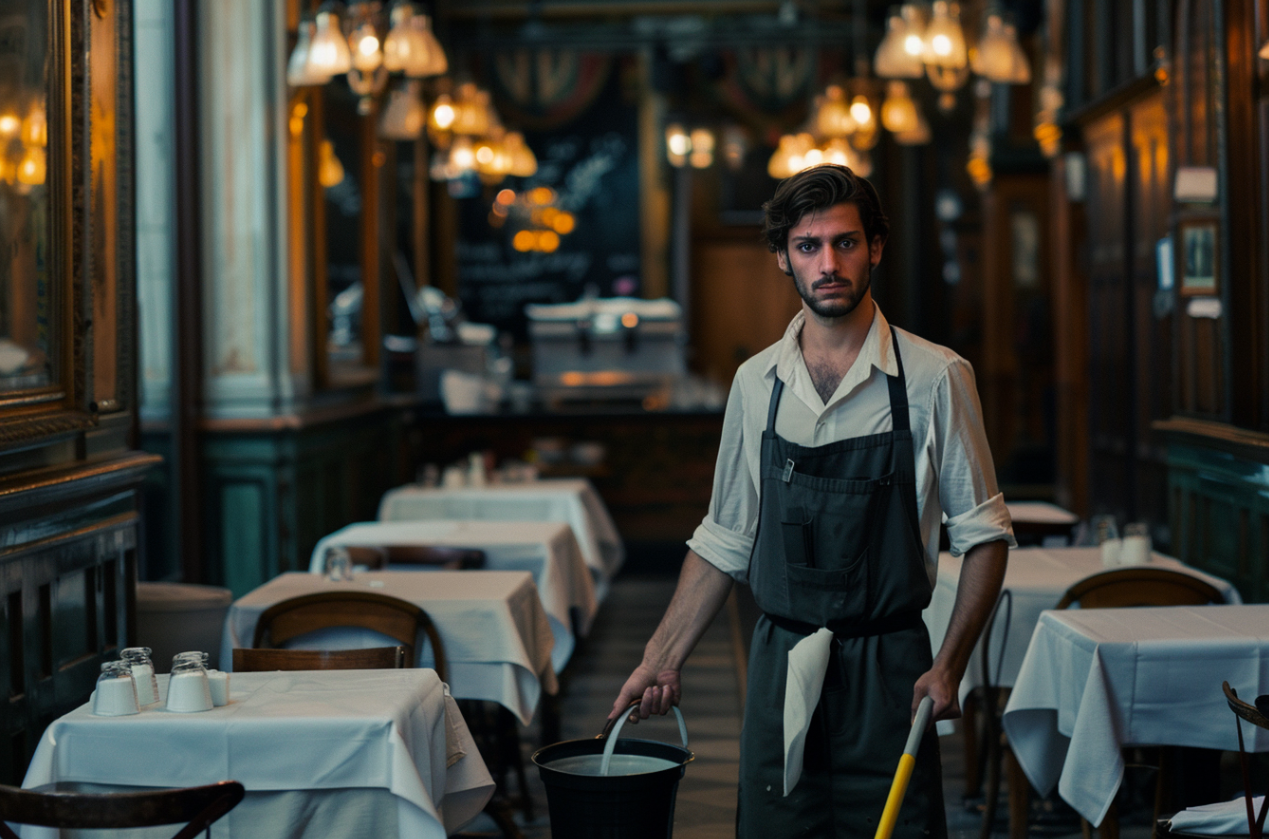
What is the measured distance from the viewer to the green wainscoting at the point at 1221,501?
4.65 metres

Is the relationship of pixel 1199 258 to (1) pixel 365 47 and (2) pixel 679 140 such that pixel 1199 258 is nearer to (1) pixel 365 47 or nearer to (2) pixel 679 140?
(1) pixel 365 47

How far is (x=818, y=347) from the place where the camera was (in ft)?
8.13

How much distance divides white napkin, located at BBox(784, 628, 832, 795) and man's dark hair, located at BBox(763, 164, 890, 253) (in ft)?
2.30

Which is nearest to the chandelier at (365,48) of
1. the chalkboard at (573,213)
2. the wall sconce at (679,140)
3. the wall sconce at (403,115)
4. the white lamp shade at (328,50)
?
the white lamp shade at (328,50)

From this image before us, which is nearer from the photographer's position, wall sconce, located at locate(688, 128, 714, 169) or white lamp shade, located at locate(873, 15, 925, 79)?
white lamp shade, located at locate(873, 15, 925, 79)

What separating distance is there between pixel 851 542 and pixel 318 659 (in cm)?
145

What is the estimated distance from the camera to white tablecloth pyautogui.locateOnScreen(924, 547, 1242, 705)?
4.07m

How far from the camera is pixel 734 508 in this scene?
8.41ft

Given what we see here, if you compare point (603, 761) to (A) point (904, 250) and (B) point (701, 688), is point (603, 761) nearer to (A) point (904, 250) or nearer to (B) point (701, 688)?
(B) point (701, 688)

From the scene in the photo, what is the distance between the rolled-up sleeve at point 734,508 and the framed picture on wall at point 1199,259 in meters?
3.41

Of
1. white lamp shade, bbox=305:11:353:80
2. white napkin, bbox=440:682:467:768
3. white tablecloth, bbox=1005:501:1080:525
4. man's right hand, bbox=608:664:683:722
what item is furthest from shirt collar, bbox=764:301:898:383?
white lamp shade, bbox=305:11:353:80

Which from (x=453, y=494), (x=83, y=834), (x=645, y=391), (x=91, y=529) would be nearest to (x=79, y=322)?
(x=91, y=529)

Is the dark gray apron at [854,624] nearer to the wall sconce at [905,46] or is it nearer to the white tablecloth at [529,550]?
the white tablecloth at [529,550]

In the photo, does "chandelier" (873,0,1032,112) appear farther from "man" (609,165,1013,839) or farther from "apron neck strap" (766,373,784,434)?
"apron neck strap" (766,373,784,434)
